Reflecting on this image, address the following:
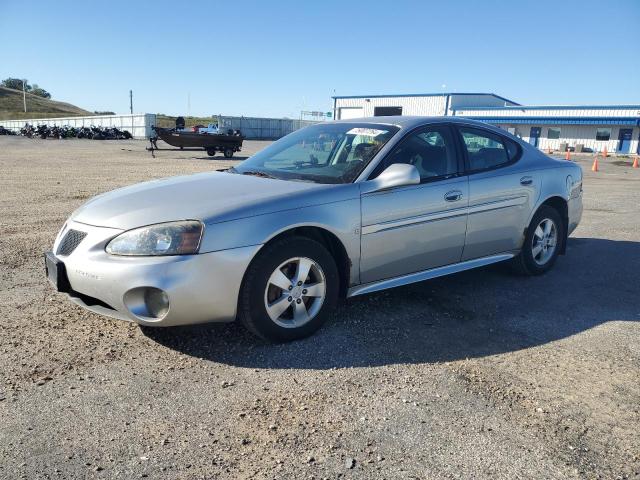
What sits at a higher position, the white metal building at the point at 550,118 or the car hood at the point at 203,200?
the white metal building at the point at 550,118

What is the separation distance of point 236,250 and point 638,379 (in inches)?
102

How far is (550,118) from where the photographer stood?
49.2 metres

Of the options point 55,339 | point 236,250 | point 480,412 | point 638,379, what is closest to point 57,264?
point 55,339

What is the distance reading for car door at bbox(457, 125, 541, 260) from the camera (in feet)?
15.2

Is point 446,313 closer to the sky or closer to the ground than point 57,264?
closer to the ground

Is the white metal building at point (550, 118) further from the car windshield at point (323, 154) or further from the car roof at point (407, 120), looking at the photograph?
the car windshield at point (323, 154)

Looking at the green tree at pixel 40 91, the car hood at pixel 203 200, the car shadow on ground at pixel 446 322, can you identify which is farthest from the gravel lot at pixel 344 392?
the green tree at pixel 40 91

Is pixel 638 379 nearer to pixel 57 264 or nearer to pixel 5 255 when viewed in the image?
pixel 57 264

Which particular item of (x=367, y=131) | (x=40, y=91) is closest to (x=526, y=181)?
(x=367, y=131)

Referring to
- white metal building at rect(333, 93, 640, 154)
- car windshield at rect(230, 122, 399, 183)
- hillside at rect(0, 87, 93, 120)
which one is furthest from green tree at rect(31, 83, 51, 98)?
car windshield at rect(230, 122, 399, 183)

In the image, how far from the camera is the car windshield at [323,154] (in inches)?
162

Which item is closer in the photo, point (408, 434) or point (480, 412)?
point (408, 434)

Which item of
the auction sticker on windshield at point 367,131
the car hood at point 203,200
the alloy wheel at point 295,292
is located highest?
the auction sticker on windshield at point 367,131

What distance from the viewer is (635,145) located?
45094 millimetres
